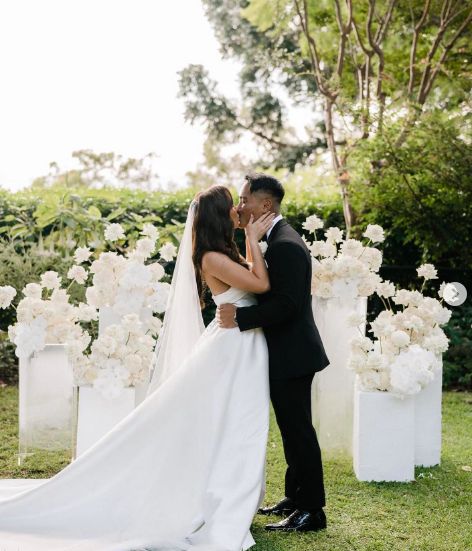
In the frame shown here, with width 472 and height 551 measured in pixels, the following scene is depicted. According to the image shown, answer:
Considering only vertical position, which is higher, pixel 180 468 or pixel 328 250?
pixel 328 250

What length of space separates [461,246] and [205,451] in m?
6.46

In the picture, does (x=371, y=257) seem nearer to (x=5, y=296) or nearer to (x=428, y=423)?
(x=428, y=423)

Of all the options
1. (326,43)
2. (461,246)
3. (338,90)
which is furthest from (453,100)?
(461,246)

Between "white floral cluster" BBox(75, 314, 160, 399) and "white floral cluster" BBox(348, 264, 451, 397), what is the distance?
146 cm

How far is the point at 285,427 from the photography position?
4492 mm

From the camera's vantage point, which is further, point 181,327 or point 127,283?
point 127,283

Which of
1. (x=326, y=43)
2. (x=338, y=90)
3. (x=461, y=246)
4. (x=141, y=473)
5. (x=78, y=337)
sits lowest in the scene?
(x=141, y=473)

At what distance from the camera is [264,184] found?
4.52 m

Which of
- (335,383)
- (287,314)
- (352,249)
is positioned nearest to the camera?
(287,314)

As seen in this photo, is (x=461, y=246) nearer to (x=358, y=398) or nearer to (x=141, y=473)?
(x=358, y=398)

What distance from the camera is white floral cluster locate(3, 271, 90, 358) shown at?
18.4 ft

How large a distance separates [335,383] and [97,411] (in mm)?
1843

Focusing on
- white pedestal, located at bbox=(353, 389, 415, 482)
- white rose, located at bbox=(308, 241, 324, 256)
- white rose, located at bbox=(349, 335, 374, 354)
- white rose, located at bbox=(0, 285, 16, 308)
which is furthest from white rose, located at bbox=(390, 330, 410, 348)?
white rose, located at bbox=(0, 285, 16, 308)

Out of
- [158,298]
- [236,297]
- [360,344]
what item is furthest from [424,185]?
[236,297]
